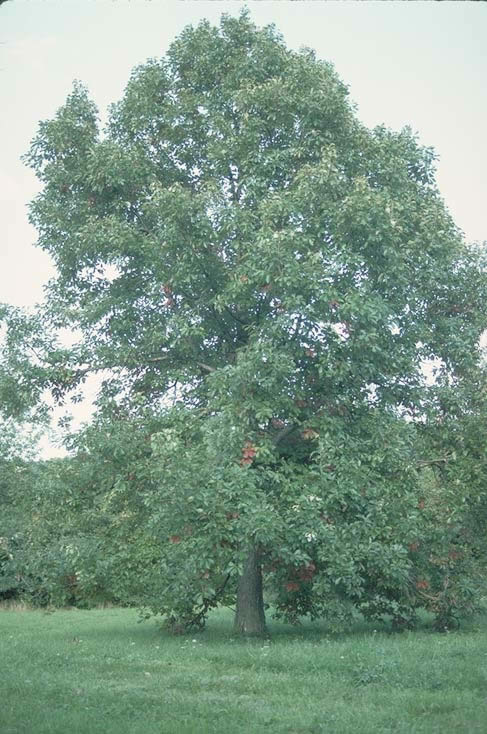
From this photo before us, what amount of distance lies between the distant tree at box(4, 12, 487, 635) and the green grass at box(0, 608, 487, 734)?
1.42 metres

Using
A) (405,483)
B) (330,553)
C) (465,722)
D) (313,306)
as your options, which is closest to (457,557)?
(405,483)

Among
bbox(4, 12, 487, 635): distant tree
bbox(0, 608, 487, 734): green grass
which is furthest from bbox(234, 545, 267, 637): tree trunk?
bbox(0, 608, 487, 734): green grass

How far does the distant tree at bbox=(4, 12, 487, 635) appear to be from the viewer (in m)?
14.5

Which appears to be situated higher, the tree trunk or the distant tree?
the distant tree

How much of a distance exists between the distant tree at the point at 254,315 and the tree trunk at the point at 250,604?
5 centimetres

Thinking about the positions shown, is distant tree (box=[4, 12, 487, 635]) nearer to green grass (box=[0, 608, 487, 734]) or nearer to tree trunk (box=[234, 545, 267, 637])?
tree trunk (box=[234, 545, 267, 637])

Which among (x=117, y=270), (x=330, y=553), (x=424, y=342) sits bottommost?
(x=330, y=553)

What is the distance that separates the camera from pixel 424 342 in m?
16.9

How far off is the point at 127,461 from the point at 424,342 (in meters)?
6.20

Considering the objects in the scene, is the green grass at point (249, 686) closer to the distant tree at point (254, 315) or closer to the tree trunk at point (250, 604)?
the tree trunk at point (250, 604)

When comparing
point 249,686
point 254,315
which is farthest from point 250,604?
point 249,686

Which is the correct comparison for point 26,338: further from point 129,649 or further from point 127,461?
point 129,649

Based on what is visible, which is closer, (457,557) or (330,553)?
(330,553)

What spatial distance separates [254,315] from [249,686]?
27.4 feet
